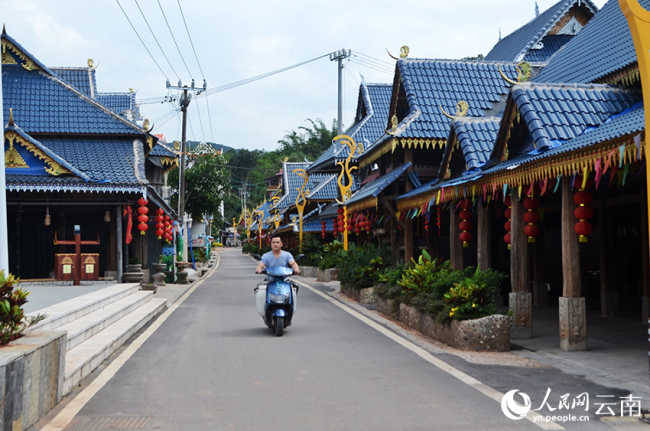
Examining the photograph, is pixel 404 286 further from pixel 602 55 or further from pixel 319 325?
pixel 602 55

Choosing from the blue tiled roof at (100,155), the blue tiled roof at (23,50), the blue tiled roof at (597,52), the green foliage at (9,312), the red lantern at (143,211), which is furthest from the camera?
the blue tiled roof at (23,50)

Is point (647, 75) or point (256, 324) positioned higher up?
point (647, 75)

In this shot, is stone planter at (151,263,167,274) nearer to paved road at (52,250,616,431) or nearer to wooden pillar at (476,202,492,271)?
paved road at (52,250,616,431)

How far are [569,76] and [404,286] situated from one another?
6357 mm

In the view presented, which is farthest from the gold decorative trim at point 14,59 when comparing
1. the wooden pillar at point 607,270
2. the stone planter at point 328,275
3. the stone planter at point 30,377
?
the wooden pillar at point 607,270

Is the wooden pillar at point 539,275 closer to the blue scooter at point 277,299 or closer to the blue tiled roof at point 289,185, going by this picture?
the blue scooter at point 277,299

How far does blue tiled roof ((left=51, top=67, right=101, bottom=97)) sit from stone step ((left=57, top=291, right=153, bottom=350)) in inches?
606

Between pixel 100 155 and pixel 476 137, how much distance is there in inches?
495

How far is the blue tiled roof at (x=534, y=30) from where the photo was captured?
22.0 metres

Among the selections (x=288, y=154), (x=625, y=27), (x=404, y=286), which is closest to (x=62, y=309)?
(x=404, y=286)

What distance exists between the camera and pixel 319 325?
482 inches

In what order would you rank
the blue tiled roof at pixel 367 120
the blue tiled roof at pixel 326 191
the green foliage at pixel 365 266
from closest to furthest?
the green foliage at pixel 365 266
the blue tiled roof at pixel 367 120
the blue tiled roof at pixel 326 191

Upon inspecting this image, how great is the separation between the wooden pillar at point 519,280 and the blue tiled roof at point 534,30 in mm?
13159

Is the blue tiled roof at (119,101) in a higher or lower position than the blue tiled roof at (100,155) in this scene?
higher
